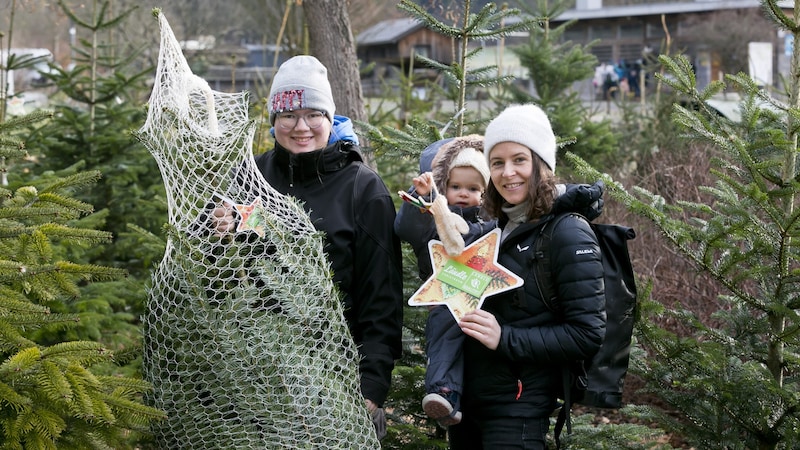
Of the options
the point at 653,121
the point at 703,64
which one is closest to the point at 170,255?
the point at 653,121

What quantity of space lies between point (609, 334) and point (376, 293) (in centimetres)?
84

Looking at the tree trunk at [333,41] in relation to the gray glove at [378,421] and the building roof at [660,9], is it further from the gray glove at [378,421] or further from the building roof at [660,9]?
the building roof at [660,9]

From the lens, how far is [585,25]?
37.6m

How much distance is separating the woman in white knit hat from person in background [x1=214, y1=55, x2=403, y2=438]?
32 centimetres

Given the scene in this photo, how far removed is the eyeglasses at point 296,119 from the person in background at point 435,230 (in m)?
0.45

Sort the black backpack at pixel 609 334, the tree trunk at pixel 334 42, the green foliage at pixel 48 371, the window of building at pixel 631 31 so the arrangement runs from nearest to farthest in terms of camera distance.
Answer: the green foliage at pixel 48 371, the black backpack at pixel 609 334, the tree trunk at pixel 334 42, the window of building at pixel 631 31

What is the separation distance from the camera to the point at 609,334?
3.07 m

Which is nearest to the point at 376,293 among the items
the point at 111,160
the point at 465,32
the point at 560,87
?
the point at 465,32

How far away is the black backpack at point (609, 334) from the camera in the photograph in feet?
9.95

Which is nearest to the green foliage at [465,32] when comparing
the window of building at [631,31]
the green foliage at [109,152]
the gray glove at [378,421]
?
the gray glove at [378,421]

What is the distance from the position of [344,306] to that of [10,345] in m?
1.13

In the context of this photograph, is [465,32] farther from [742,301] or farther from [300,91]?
[742,301]

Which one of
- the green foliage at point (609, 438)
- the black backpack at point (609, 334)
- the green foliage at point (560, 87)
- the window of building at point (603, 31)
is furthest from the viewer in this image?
the window of building at point (603, 31)

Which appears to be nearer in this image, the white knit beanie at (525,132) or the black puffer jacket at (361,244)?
the white knit beanie at (525,132)
